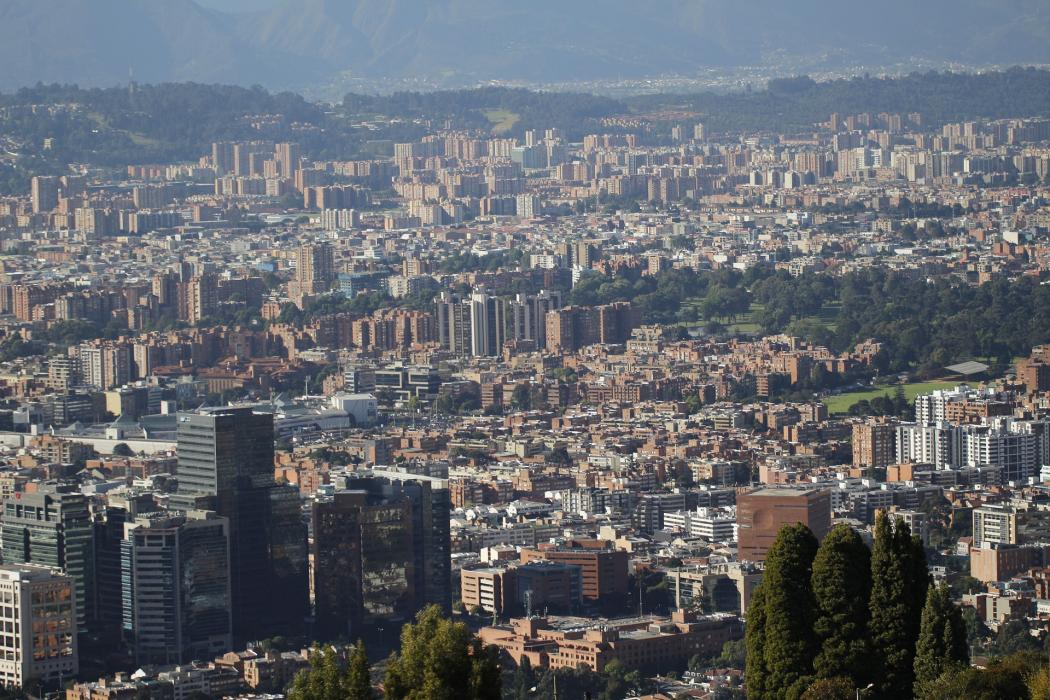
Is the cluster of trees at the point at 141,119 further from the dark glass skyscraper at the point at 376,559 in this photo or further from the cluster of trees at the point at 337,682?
the cluster of trees at the point at 337,682

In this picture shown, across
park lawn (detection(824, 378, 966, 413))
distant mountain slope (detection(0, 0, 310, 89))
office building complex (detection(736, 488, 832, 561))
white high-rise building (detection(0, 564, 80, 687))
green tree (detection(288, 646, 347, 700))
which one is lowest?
white high-rise building (detection(0, 564, 80, 687))

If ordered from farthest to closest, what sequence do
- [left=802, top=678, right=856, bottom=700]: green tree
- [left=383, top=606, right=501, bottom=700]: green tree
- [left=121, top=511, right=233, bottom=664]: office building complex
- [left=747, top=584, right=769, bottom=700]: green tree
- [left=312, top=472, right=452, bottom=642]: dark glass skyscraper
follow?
[left=312, top=472, right=452, bottom=642]: dark glass skyscraper < [left=121, top=511, right=233, bottom=664]: office building complex < [left=747, top=584, right=769, bottom=700]: green tree < [left=802, top=678, right=856, bottom=700]: green tree < [left=383, top=606, right=501, bottom=700]: green tree

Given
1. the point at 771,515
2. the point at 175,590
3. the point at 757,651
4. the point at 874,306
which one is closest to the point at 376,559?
the point at 175,590

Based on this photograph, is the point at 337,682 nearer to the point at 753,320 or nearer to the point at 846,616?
the point at 846,616

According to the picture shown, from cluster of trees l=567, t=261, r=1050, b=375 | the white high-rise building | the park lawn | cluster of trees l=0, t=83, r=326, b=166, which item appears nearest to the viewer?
the white high-rise building

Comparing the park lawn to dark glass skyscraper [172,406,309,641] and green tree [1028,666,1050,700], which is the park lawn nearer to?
dark glass skyscraper [172,406,309,641]

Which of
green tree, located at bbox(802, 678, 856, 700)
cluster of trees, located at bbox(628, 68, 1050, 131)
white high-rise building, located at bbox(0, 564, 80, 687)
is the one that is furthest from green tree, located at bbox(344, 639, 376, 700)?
cluster of trees, located at bbox(628, 68, 1050, 131)
